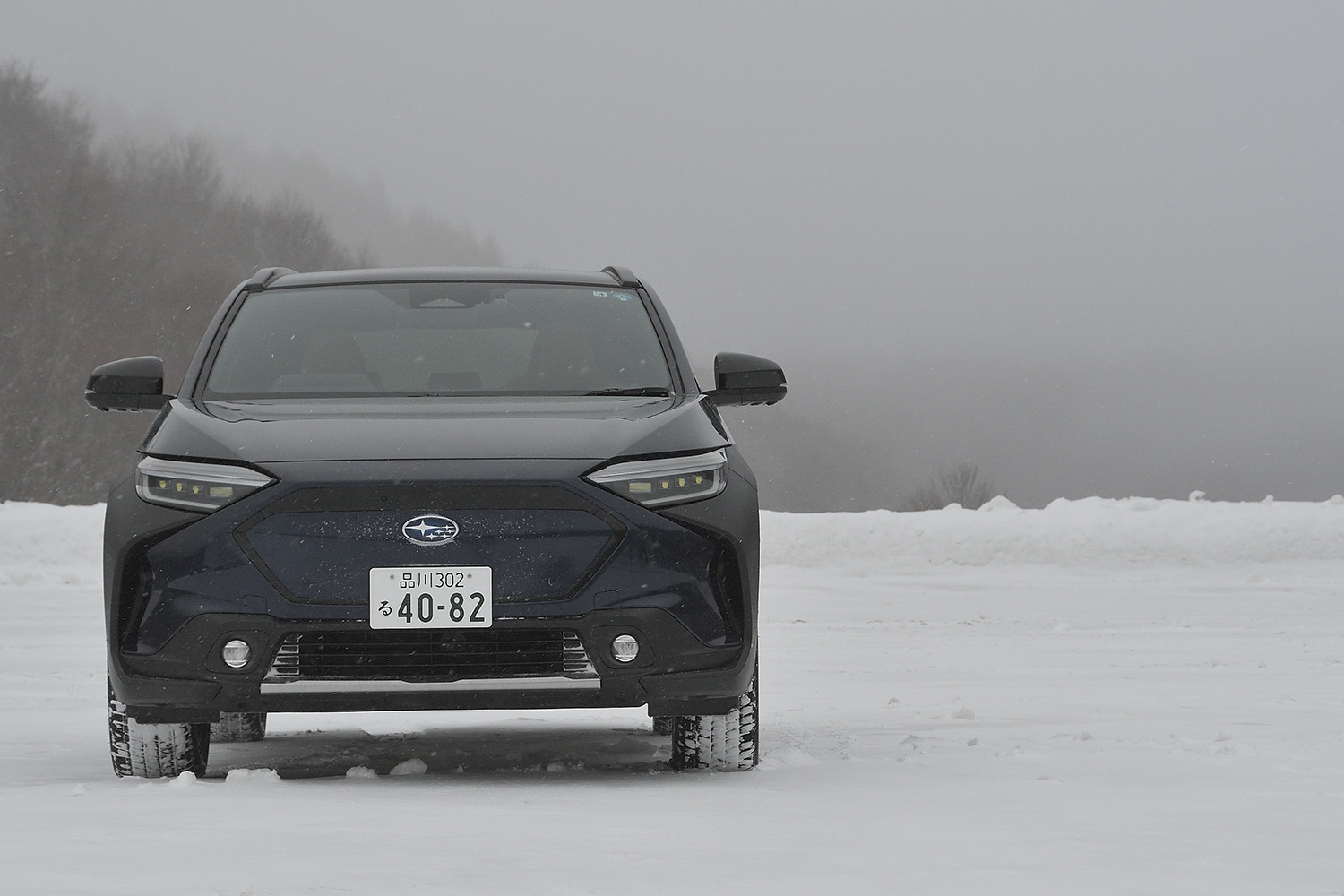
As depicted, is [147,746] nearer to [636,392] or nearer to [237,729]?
[237,729]

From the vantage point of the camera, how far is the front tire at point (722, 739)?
488 cm

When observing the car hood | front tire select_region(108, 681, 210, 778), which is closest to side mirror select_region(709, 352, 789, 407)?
the car hood

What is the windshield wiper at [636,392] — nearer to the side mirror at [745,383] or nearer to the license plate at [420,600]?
the side mirror at [745,383]

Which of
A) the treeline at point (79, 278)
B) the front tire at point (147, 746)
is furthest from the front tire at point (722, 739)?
the treeline at point (79, 278)

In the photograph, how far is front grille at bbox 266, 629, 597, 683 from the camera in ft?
14.3

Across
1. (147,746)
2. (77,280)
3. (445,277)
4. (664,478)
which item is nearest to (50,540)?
(445,277)

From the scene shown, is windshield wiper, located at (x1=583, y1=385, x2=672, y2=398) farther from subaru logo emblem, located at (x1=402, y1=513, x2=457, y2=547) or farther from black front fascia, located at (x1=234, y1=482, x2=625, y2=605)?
subaru logo emblem, located at (x1=402, y1=513, x2=457, y2=547)

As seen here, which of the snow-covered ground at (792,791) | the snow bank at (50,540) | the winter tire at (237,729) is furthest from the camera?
the snow bank at (50,540)

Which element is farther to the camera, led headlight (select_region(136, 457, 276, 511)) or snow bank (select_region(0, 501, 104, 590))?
snow bank (select_region(0, 501, 104, 590))

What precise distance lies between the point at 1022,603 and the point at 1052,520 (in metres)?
8.41

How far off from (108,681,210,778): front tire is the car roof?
1839mm

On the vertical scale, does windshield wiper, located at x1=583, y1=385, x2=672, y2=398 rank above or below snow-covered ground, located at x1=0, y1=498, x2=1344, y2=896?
above

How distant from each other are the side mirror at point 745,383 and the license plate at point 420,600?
1463 mm

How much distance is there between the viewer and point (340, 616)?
170 inches
